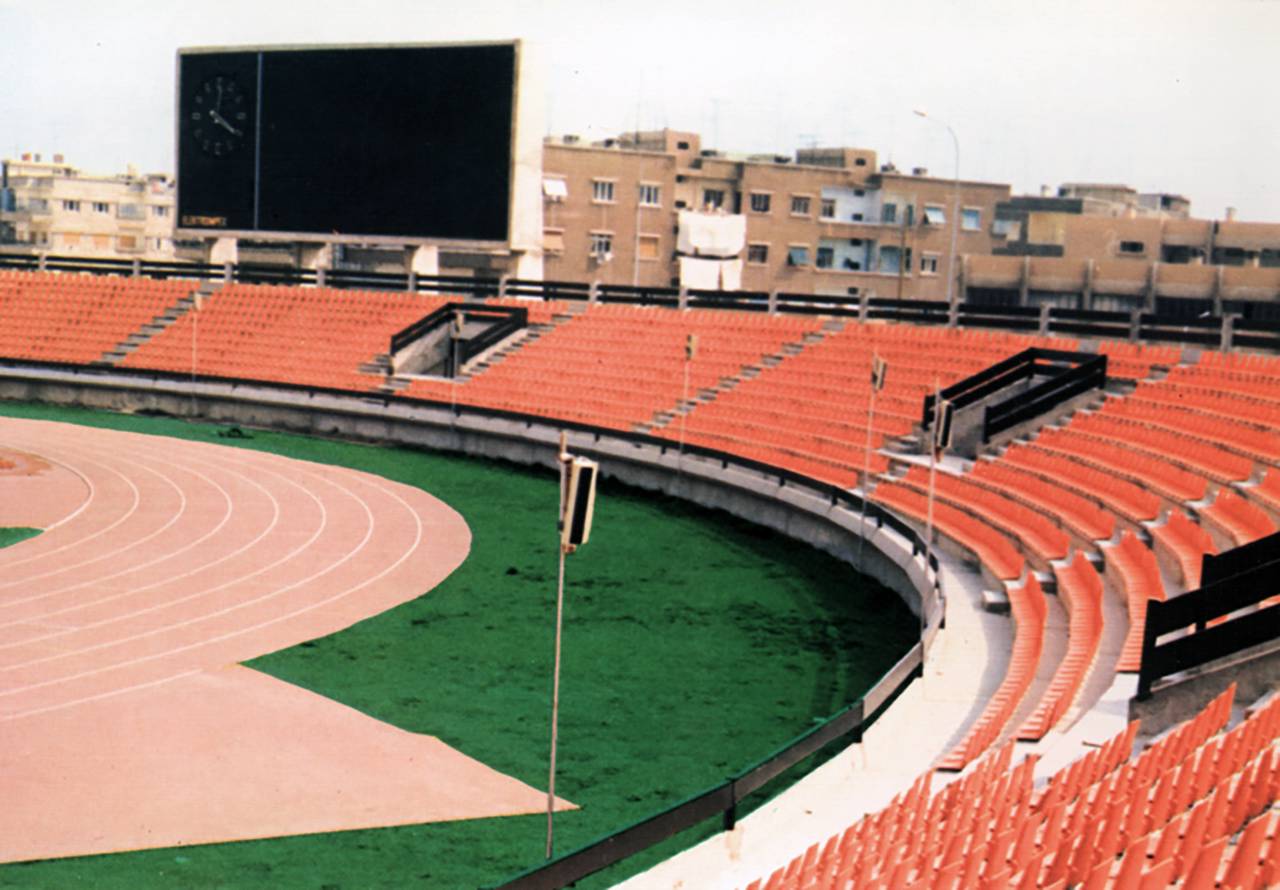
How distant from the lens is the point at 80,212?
130750 mm

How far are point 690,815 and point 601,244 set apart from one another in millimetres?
79711

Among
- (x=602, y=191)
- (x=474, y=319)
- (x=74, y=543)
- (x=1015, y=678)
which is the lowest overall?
(x=74, y=543)

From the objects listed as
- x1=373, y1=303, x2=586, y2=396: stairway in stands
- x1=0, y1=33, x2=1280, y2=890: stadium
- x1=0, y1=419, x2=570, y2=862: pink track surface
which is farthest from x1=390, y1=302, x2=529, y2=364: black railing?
x1=0, y1=419, x2=570, y2=862: pink track surface

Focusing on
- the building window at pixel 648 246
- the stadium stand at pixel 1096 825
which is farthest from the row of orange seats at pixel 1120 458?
the building window at pixel 648 246

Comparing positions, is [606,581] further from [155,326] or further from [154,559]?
[155,326]

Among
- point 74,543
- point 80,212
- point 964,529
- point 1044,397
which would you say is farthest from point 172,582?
point 80,212

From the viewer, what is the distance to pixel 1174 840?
27.2ft

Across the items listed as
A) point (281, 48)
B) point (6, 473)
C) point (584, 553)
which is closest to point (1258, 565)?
point (584, 553)

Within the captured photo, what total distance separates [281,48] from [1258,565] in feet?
128

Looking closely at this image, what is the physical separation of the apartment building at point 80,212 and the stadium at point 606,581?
85948 millimetres

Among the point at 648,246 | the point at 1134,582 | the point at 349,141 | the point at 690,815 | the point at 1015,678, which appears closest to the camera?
the point at 690,815

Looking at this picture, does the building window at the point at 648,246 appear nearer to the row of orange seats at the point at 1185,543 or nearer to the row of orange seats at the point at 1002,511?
the row of orange seats at the point at 1002,511

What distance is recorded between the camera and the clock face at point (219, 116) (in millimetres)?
47188

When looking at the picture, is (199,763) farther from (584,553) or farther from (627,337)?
(627,337)
